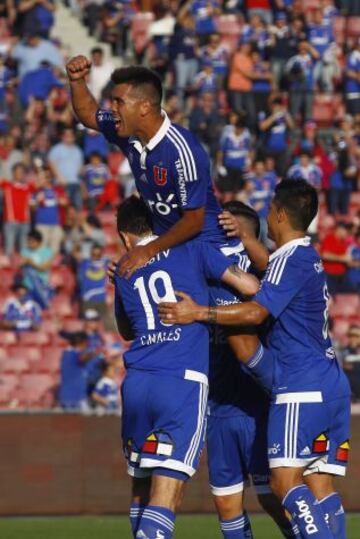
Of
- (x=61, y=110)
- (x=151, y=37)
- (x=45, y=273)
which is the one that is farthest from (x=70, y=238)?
(x=151, y=37)

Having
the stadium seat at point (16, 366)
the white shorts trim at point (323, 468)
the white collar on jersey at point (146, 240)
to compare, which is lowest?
the stadium seat at point (16, 366)

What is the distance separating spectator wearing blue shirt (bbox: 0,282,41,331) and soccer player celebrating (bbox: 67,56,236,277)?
909 cm

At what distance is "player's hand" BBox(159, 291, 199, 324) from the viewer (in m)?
8.34

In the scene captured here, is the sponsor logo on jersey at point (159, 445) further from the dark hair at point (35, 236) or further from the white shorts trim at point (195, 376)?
the dark hair at point (35, 236)

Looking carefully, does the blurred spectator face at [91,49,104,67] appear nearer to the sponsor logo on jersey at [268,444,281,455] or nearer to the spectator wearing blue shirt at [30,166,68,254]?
the spectator wearing blue shirt at [30,166,68,254]

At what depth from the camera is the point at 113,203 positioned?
19656 mm

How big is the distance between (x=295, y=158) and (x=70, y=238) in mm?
3568

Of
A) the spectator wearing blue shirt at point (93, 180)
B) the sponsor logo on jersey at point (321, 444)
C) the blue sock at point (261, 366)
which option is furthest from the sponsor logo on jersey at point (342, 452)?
the spectator wearing blue shirt at point (93, 180)

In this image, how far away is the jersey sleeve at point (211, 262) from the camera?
8609 millimetres

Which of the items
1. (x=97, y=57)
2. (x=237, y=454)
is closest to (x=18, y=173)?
(x=97, y=57)

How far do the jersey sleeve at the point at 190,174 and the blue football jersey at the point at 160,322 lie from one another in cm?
26

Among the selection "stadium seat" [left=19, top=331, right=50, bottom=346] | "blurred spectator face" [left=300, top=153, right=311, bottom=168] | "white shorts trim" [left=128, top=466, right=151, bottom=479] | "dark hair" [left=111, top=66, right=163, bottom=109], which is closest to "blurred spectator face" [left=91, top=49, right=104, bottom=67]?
"blurred spectator face" [left=300, top=153, right=311, bottom=168]

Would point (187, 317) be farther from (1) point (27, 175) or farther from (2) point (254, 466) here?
(1) point (27, 175)

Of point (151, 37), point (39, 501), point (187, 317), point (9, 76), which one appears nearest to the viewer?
point (187, 317)
